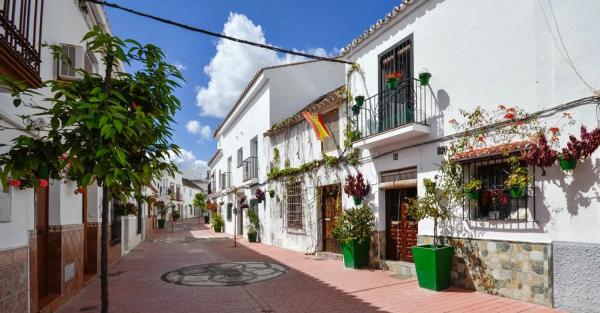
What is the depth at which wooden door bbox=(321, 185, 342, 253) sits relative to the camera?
11234 millimetres

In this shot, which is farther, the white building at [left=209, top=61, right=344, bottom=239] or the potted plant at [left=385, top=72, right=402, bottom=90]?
the white building at [left=209, top=61, right=344, bottom=239]

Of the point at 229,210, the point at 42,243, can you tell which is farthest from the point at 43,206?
the point at 229,210

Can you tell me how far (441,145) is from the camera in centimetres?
739

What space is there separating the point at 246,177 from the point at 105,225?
50.4ft

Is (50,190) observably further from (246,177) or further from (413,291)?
(246,177)

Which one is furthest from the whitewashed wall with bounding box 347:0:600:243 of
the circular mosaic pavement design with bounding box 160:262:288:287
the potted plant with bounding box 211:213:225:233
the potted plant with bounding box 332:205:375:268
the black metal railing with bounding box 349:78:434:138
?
the potted plant with bounding box 211:213:225:233

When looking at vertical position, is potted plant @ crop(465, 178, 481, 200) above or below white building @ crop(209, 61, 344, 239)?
below

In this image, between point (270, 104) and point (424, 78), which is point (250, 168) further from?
point (424, 78)

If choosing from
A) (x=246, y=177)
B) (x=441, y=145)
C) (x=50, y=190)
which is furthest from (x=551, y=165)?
(x=246, y=177)

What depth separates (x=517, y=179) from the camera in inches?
224

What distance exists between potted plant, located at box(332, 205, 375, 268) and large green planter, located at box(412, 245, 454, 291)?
222 cm

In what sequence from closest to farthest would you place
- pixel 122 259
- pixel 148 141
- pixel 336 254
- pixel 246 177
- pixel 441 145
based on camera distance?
pixel 148 141
pixel 441 145
pixel 336 254
pixel 122 259
pixel 246 177

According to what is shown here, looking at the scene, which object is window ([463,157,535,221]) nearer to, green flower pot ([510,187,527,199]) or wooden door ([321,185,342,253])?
green flower pot ([510,187,527,199])

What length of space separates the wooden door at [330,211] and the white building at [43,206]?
6.00m
